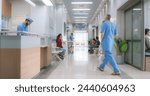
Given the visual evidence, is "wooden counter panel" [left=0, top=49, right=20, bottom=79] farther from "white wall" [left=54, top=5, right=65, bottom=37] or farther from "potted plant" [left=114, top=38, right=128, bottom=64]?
"white wall" [left=54, top=5, right=65, bottom=37]

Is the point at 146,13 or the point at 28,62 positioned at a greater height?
the point at 146,13

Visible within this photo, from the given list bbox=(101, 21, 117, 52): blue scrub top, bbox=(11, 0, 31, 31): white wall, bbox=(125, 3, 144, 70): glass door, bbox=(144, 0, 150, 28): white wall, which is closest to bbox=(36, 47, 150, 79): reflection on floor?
bbox=(125, 3, 144, 70): glass door

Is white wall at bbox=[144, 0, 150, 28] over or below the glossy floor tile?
over

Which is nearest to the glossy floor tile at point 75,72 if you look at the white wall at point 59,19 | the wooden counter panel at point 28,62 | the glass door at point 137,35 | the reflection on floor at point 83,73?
the reflection on floor at point 83,73

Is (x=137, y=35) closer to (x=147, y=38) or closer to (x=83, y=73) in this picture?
(x=147, y=38)

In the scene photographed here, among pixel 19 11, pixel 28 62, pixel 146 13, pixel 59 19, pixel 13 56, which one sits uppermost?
pixel 59 19

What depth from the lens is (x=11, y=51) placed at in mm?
4148

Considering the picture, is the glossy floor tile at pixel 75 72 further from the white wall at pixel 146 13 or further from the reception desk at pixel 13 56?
the white wall at pixel 146 13

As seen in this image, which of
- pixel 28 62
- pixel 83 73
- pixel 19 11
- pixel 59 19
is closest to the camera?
pixel 28 62

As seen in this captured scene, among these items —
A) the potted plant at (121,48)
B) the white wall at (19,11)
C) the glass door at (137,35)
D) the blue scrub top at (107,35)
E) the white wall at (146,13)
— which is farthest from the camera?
the white wall at (19,11)

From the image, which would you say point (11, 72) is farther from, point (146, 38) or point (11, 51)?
point (146, 38)

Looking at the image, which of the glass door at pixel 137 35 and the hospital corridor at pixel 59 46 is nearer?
the hospital corridor at pixel 59 46

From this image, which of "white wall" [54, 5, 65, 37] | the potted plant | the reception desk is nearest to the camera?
the reception desk

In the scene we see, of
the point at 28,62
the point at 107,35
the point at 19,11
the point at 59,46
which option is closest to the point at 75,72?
the point at 107,35
